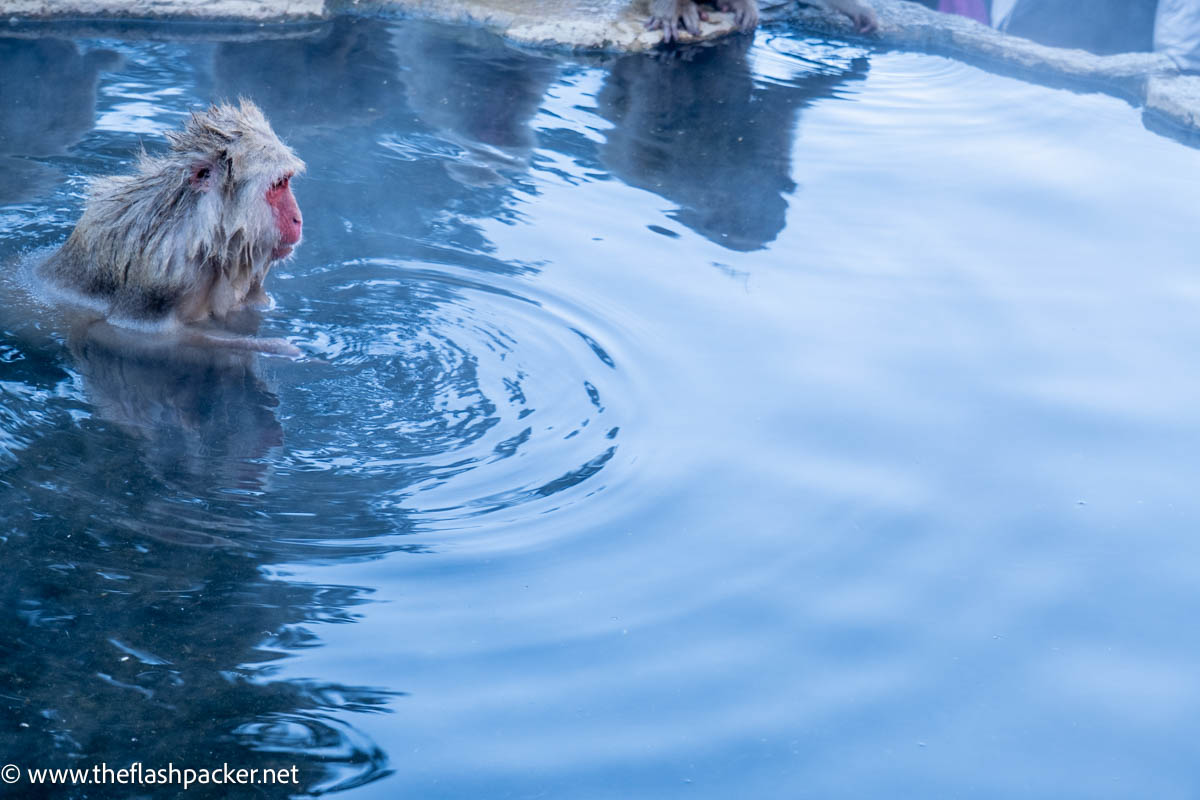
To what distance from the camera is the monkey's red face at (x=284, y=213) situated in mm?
3703

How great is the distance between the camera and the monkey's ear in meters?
3.60

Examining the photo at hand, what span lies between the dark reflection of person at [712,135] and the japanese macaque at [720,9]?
0.17m

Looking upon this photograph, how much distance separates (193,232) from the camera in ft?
12.0

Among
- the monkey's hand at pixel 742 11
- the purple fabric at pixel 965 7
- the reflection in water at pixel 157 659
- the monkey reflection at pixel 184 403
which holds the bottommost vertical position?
the reflection in water at pixel 157 659

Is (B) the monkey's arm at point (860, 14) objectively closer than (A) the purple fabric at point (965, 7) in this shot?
Yes

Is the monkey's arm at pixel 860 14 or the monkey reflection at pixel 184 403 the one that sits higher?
the monkey's arm at pixel 860 14

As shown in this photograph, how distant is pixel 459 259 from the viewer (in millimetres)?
4344

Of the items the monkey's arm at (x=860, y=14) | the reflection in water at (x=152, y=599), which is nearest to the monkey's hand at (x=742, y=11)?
the monkey's arm at (x=860, y=14)

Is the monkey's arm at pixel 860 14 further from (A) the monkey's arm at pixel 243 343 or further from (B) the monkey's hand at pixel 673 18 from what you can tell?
(A) the monkey's arm at pixel 243 343

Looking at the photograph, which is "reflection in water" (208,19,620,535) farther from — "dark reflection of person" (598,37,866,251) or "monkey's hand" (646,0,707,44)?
"monkey's hand" (646,0,707,44)

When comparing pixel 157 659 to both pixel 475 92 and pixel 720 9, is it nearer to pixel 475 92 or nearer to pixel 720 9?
pixel 475 92

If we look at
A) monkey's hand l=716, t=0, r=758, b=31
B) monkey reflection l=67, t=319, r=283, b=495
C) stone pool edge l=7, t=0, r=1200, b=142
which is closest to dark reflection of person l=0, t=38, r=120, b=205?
stone pool edge l=7, t=0, r=1200, b=142

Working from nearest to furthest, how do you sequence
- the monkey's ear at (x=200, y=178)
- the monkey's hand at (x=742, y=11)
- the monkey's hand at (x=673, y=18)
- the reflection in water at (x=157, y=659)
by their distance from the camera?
the reflection in water at (x=157, y=659) < the monkey's ear at (x=200, y=178) < the monkey's hand at (x=673, y=18) < the monkey's hand at (x=742, y=11)

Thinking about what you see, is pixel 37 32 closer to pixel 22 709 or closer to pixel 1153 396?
pixel 22 709
